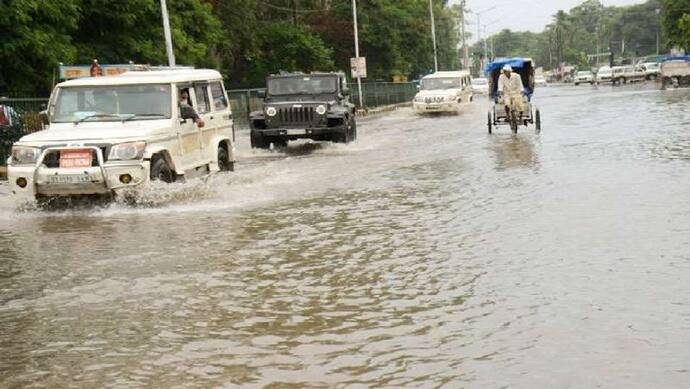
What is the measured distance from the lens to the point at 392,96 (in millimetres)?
57438

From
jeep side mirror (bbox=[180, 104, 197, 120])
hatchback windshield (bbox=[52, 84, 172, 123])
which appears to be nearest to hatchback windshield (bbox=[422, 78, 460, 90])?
jeep side mirror (bbox=[180, 104, 197, 120])

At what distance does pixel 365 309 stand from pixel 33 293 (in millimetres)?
2891

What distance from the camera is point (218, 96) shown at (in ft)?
49.1

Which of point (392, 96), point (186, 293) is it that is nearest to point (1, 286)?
point (186, 293)

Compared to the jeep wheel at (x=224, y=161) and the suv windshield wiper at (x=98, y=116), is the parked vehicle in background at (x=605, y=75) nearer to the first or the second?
the jeep wheel at (x=224, y=161)

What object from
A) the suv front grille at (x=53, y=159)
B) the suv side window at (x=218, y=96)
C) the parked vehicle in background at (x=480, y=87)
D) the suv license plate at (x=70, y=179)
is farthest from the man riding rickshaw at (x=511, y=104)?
the parked vehicle in background at (x=480, y=87)

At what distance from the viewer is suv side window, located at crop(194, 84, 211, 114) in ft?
45.5

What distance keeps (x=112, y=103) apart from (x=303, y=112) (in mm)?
8945

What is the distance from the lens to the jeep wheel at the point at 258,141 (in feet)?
71.2

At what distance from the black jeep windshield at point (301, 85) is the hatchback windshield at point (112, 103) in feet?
31.4

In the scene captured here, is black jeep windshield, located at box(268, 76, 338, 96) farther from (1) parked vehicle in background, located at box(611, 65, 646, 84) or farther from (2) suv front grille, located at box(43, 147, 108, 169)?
(1) parked vehicle in background, located at box(611, 65, 646, 84)

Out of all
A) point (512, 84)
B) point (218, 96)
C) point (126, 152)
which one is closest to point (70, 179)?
point (126, 152)

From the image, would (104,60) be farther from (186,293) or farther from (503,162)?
(186,293)

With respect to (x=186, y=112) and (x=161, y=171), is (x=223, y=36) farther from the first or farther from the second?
(x=161, y=171)
